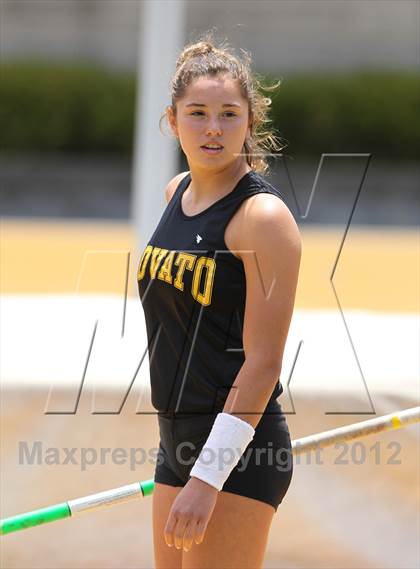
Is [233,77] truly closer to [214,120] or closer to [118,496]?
[214,120]

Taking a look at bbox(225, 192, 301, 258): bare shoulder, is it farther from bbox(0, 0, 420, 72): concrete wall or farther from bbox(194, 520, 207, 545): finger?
bbox(0, 0, 420, 72): concrete wall

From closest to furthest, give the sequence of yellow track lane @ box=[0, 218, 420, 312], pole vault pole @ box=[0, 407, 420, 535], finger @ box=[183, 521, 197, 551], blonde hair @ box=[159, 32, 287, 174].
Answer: finger @ box=[183, 521, 197, 551], blonde hair @ box=[159, 32, 287, 174], pole vault pole @ box=[0, 407, 420, 535], yellow track lane @ box=[0, 218, 420, 312]

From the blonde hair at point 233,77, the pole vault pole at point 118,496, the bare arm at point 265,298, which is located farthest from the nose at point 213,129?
the pole vault pole at point 118,496

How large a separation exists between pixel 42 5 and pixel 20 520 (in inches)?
604

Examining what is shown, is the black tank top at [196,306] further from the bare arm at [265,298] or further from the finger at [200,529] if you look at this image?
the finger at [200,529]

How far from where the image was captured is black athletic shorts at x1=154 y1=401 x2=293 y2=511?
7.83 feet

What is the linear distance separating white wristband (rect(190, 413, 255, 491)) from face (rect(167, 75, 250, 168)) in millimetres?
603

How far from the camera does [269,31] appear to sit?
56.5 ft

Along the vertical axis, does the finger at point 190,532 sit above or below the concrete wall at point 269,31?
above

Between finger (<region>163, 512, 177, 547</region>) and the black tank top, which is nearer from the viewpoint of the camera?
finger (<region>163, 512, 177, 547</region>)

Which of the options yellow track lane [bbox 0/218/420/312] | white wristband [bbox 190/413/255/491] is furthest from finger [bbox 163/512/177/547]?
yellow track lane [bbox 0/218/420/312]

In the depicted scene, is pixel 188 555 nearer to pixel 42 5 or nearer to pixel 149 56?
pixel 149 56

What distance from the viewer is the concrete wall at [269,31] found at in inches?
671

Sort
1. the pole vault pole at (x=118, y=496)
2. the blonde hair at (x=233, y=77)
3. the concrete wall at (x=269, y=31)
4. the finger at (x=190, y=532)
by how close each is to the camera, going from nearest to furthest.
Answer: the finger at (x=190, y=532), the blonde hair at (x=233, y=77), the pole vault pole at (x=118, y=496), the concrete wall at (x=269, y=31)
